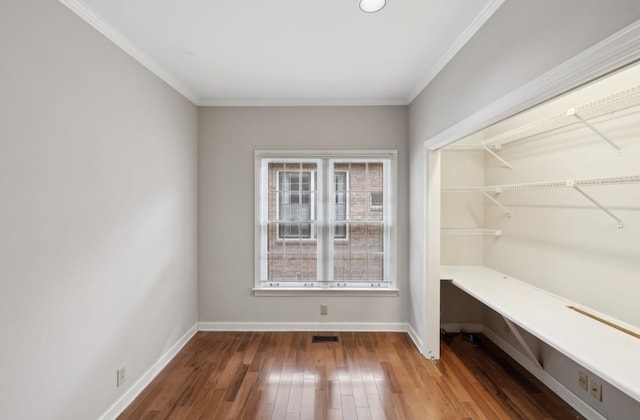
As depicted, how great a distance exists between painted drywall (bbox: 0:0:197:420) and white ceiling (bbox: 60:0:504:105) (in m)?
0.24

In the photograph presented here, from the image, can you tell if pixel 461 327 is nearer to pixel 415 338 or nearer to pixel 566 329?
pixel 415 338

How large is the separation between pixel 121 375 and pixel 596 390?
11.0 feet

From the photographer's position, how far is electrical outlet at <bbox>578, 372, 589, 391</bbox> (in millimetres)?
2110

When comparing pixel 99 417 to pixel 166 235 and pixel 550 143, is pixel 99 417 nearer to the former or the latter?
pixel 166 235

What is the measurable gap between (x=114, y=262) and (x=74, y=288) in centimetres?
37

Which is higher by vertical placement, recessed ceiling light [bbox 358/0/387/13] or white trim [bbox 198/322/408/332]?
recessed ceiling light [bbox 358/0/387/13]

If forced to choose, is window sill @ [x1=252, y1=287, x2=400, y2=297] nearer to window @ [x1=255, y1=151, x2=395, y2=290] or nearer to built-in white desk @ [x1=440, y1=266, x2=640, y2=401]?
window @ [x1=255, y1=151, x2=395, y2=290]

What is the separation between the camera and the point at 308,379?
261 centimetres

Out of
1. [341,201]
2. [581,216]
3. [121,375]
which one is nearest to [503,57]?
[581,216]

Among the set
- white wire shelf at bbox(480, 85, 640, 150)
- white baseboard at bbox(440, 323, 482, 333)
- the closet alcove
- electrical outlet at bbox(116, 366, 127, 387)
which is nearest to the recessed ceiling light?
the closet alcove

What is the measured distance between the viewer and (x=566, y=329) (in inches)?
72.0

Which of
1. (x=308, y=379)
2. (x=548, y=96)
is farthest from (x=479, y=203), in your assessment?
(x=308, y=379)

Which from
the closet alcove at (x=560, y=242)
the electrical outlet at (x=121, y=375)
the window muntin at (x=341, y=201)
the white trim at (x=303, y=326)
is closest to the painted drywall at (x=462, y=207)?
the closet alcove at (x=560, y=242)

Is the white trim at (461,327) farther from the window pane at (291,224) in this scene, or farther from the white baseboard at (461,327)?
the window pane at (291,224)
